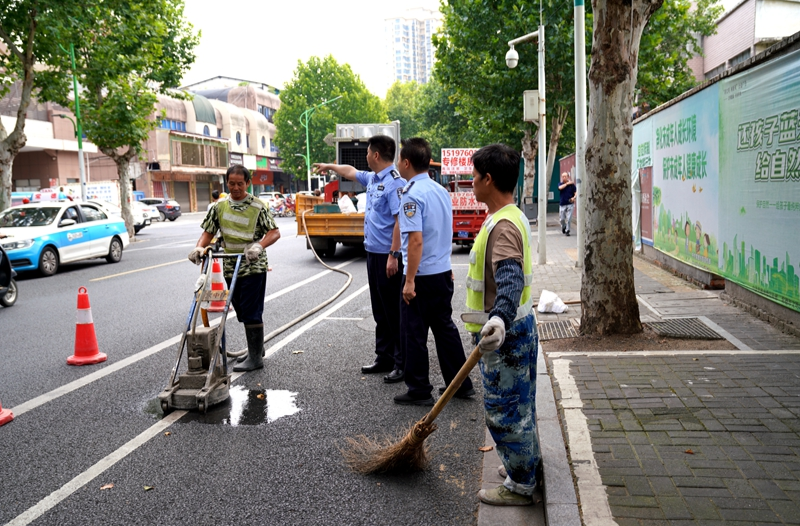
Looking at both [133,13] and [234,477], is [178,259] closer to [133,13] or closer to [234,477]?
[133,13]

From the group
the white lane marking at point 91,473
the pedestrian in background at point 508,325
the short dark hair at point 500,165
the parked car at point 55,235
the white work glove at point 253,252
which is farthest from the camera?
the parked car at point 55,235

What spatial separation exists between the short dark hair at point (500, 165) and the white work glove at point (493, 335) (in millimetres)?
727

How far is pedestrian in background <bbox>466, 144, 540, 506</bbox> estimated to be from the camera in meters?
3.37

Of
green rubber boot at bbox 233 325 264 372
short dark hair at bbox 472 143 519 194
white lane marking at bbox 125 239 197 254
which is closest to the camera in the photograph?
short dark hair at bbox 472 143 519 194

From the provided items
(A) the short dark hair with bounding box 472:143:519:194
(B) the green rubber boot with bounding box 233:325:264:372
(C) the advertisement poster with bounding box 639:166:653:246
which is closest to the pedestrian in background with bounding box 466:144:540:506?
(A) the short dark hair with bounding box 472:143:519:194

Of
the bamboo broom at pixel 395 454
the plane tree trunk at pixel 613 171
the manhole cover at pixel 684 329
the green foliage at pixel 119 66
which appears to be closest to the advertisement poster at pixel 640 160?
the manhole cover at pixel 684 329

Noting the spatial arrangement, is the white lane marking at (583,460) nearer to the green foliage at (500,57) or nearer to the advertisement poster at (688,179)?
the advertisement poster at (688,179)

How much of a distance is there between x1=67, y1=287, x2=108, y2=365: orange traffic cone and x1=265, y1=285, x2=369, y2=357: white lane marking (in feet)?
5.38

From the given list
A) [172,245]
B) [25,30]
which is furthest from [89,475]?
[172,245]

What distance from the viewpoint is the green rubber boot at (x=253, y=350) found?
638 centimetres

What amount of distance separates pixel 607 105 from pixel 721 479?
14.0 ft

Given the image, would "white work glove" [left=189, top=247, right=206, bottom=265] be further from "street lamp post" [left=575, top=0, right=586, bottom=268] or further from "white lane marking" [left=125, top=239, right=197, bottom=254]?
"white lane marking" [left=125, top=239, right=197, bottom=254]

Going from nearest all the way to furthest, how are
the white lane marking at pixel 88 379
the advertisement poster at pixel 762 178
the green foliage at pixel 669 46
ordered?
1. the white lane marking at pixel 88 379
2. the advertisement poster at pixel 762 178
3. the green foliage at pixel 669 46

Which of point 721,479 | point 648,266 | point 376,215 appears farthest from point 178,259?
point 721,479
